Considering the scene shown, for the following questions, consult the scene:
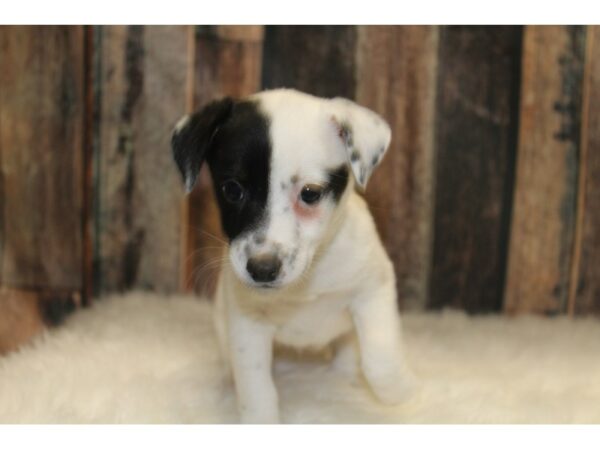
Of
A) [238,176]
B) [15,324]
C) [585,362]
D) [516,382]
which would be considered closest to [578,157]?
[585,362]

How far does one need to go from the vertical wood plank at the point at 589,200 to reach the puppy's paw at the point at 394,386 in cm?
153

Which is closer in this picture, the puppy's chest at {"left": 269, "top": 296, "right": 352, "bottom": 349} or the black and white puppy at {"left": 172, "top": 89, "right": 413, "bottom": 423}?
the black and white puppy at {"left": 172, "top": 89, "right": 413, "bottom": 423}

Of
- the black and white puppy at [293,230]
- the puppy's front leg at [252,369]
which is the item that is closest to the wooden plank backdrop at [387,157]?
the black and white puppy at [293,230]

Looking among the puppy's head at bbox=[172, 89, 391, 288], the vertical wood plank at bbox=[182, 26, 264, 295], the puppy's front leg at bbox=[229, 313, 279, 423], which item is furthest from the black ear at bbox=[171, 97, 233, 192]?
the vertical wood plank at bbox=[182, 26, 264, 295]

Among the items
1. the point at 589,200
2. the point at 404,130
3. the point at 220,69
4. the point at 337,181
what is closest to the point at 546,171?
the point at 589,200

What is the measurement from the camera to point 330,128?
7.45 feet

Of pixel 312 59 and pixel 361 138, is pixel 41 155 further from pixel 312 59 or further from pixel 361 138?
pixel 361 138

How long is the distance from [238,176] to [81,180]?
1.73 meters

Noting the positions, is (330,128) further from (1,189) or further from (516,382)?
(1,189)

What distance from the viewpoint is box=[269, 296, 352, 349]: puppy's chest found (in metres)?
2.49

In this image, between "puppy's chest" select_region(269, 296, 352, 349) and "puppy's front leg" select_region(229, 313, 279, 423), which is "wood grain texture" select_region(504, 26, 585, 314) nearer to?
"puppy's chest" select_region(269, 296, 352, 349)

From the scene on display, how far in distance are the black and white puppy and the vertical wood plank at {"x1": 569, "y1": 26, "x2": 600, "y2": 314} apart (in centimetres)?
145

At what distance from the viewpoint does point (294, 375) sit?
9.45ft

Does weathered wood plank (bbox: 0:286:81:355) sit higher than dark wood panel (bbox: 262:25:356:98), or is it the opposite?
dark wood panel (bbox: 262:25:356:98)
